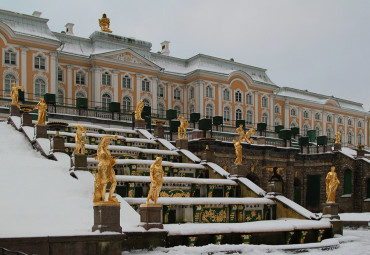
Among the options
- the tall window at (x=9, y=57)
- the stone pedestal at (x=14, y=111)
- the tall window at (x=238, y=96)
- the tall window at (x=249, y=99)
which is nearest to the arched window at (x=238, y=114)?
the tall window at (x=238, y=96)

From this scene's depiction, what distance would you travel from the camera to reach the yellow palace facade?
1928 inches

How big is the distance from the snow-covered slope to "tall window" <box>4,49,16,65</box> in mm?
31720

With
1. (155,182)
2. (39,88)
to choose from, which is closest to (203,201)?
(155,182)

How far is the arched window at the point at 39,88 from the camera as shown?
49531mm

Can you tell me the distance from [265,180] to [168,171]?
14.0m

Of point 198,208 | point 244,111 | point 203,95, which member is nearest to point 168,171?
point 198,208

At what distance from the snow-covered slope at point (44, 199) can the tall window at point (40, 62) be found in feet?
107

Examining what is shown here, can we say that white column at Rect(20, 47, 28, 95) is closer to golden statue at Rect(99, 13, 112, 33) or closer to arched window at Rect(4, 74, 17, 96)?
arched window at Rect(4, 74, 17, 96)

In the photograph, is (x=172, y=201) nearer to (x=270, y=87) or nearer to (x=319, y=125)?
(x=270, y=87)

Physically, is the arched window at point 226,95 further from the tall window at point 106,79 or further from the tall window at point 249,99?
the tall window at point 106,79

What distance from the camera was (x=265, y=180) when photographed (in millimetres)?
33781

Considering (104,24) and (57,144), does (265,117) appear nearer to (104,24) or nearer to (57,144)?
(104,24)

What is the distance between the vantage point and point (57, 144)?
1922 cm

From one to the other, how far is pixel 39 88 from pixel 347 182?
104 feet
